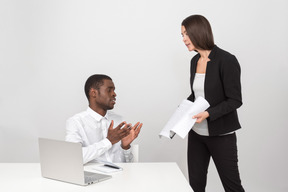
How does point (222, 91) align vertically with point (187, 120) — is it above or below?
above

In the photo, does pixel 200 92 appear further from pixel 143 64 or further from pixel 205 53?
pixel 143 64

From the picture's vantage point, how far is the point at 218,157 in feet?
7.99

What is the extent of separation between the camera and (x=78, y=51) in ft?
11.8

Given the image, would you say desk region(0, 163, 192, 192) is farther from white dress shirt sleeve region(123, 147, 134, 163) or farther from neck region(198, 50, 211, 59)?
neck region(198, 50, 211, 59)

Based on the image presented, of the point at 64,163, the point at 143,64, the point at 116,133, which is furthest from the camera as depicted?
the point at 143,64

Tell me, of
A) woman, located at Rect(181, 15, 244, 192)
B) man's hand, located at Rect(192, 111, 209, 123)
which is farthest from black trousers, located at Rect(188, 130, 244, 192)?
man's hand, located at Rect(192, 111, 209, 123)

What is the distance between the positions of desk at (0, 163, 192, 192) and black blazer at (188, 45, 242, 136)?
0.47 meters

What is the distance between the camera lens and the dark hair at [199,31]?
240 centimetres

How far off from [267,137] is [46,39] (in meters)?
2.39

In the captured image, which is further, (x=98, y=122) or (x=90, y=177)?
(x=98, y=122)

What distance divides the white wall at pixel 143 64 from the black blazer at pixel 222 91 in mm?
1150

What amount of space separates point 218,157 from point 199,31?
0.85 meters

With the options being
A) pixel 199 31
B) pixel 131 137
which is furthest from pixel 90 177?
pixel 199 31

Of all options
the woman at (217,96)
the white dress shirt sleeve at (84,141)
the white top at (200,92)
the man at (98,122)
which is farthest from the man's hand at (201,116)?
the white dress shirt sleeve at (84,141)
